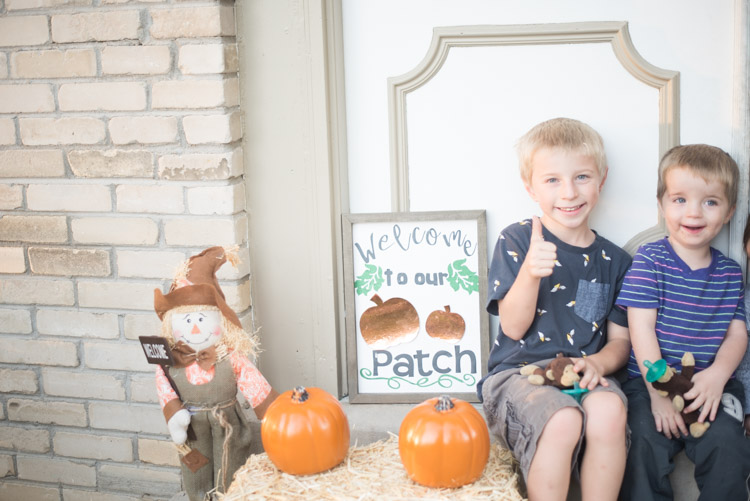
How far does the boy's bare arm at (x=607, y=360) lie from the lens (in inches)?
90.7

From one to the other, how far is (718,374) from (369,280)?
1198 millimetres

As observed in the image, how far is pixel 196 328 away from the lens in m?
2.36

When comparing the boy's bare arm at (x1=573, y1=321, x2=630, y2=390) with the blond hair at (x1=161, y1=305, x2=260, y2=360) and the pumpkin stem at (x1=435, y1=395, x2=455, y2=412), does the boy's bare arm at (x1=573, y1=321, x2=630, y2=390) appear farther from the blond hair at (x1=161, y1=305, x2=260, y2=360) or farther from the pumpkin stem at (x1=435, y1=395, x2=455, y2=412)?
the blond hair at (x1=161, y1=305, x2=260, y2=360)

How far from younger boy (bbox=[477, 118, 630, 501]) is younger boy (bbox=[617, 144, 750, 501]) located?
105mm

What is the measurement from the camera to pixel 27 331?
2928 mm

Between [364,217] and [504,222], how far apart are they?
0.51 m

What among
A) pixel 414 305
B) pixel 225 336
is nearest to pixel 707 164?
pixel 414 305

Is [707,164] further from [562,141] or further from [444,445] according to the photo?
[444,445]

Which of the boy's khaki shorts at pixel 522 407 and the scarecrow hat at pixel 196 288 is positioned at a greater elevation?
the scarecrow hat at pixel 196 288

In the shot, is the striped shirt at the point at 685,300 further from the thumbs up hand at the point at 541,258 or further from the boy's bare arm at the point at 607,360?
the thumbs up hand at the point at 541,258

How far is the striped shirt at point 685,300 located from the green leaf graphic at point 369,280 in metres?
0.84

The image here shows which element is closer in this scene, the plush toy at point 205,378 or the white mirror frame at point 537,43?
the plush toy at point 205,378

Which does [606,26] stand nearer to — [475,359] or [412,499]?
[475,359]

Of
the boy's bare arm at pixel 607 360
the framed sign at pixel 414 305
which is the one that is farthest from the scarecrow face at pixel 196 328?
the boy's bare arm at pixel 607 360
